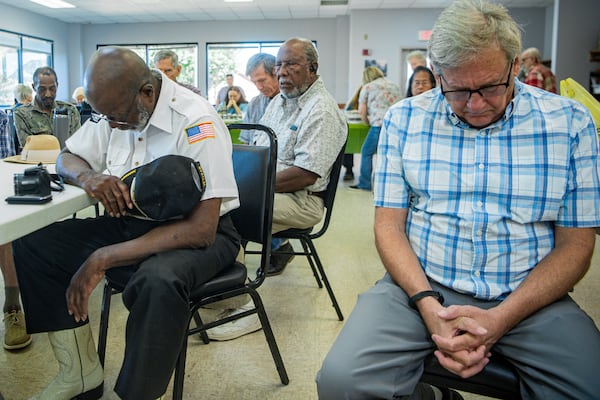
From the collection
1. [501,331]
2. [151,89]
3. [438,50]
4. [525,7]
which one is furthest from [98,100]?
[525,7]

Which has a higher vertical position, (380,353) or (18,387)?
(380,353)

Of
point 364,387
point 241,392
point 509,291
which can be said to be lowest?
point 241,392

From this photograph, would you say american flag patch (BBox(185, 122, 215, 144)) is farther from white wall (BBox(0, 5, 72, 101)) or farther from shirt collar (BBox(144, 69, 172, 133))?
white wall (BBox(0, 5, 72, 101))

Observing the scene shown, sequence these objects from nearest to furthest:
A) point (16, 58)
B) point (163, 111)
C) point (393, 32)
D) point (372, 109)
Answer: point (163, 111) < point (372, 109) < point (393, 32) < point (16, 58)

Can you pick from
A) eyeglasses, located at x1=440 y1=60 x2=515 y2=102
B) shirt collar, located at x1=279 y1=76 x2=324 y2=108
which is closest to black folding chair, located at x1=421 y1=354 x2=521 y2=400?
eyeglasses, located at x1=440 y1=60 x2=515 y2=102

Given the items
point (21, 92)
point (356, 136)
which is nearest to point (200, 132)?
point (356, 136)

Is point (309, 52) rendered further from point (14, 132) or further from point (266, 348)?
point (14, 132)

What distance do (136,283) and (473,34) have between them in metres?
0.92

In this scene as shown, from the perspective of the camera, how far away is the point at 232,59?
1175cm

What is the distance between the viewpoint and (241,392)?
159 centimetres

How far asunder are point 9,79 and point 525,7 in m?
10.7

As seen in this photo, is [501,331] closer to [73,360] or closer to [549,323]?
[549,323]

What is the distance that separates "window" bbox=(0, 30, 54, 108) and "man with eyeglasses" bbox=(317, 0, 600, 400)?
10.9 metres

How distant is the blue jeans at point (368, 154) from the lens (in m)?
5.16
